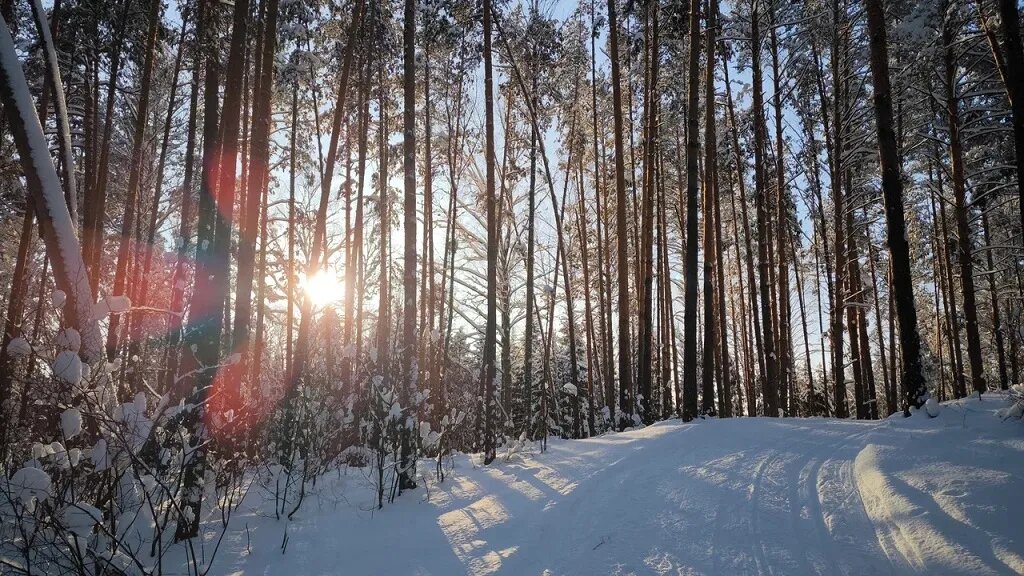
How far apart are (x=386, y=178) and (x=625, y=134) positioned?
23.0 feet

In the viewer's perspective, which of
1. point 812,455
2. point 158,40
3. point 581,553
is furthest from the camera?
point 158,40

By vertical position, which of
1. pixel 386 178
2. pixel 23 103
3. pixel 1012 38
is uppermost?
pixel 386 178

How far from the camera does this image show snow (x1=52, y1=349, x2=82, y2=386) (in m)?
2.94

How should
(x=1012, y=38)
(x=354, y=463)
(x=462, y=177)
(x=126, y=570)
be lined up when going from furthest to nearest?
(x=462, y=177) < (x=354, y=463) < (x=1012, y=38) < (x=126, y=570)

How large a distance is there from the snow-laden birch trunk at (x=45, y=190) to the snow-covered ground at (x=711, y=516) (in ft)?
7.39

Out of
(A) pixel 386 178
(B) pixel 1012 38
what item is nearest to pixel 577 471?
(B) pixel 1012 38

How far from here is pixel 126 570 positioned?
3.04 m

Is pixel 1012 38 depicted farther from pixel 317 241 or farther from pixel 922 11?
pixel 317 241

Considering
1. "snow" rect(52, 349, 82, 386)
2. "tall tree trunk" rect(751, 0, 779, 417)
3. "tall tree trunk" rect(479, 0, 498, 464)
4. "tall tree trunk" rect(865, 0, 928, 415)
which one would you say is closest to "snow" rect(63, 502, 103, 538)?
"snow" rect(52, 349, 82, 386)

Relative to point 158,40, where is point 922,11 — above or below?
above

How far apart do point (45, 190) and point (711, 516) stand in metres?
5.56

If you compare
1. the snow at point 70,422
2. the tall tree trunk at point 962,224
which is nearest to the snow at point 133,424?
the snow at point 70,422

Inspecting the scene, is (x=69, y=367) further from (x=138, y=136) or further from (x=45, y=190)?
(x=138, y=136)

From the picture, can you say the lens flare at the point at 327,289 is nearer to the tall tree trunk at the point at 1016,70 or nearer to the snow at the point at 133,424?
the snow at the point at 133,424
